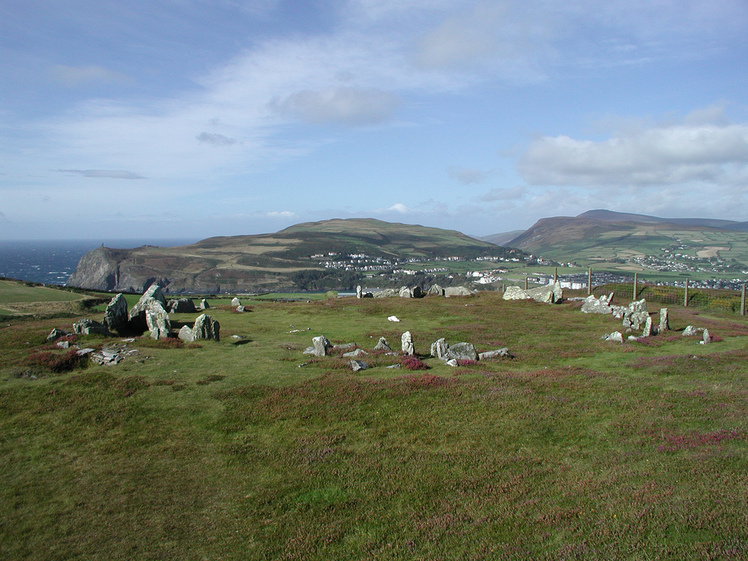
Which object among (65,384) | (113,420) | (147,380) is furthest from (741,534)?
(65,384)

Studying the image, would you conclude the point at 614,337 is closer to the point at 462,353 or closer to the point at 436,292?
the point at 462,353

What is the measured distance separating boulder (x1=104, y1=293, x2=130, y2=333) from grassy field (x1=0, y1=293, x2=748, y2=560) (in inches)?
196

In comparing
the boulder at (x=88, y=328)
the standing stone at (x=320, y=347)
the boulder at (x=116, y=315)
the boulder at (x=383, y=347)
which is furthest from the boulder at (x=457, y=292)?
the boulder at (x=88, y=328)

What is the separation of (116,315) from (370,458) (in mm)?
23101

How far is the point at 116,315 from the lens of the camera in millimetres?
29500

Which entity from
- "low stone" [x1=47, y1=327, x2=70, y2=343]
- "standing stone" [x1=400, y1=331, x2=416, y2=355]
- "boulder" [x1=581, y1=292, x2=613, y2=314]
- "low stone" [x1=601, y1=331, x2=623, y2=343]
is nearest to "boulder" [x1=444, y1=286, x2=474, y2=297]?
"boulder" [x1=581, y1=292, x2=613, y2=314]

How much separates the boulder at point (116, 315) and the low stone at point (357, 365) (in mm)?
16308

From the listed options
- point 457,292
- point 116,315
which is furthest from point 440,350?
point 457,292

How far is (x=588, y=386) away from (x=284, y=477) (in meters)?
13.9

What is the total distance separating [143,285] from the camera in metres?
169

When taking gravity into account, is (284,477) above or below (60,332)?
below

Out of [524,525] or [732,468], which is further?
[732,468]

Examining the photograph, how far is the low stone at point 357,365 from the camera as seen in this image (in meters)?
23.3

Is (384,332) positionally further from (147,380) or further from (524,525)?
(524,525)
